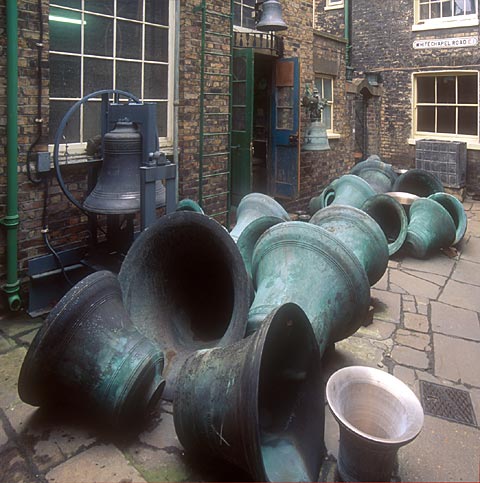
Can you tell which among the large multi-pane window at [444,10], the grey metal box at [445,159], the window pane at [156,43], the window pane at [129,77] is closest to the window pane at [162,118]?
the window pane at [129,77]

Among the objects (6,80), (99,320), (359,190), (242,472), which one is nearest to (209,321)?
(99,320)

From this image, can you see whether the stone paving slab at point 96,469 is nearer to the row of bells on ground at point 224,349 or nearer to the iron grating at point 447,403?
the row of bells on ground at point 224,349

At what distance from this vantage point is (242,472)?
2361 mm

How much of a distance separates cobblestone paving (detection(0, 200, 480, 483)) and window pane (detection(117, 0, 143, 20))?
3.36 metres

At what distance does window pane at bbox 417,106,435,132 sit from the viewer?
12142 mm

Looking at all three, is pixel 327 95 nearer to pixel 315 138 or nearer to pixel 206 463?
pixel 315 138

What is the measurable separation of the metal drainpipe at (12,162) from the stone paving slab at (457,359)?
366cm

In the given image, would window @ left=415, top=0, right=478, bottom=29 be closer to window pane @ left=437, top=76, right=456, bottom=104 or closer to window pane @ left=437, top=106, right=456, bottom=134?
window pane @ left=437, top=76, right=456, bottom=104

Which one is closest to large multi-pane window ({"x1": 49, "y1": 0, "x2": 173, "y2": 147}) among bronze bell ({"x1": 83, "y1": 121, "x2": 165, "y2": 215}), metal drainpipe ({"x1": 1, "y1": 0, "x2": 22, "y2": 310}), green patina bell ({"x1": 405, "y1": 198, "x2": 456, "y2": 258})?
metal drainpipe ({"x1": 1, "y1": 0, "x2": 22, "y2": 310})

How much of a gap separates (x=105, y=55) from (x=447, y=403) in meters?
4.55

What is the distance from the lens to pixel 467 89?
37.8 feet

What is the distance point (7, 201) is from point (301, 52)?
5.80 m

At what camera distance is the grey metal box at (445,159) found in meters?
10.9

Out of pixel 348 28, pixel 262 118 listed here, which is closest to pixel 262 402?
pixel 262 118
